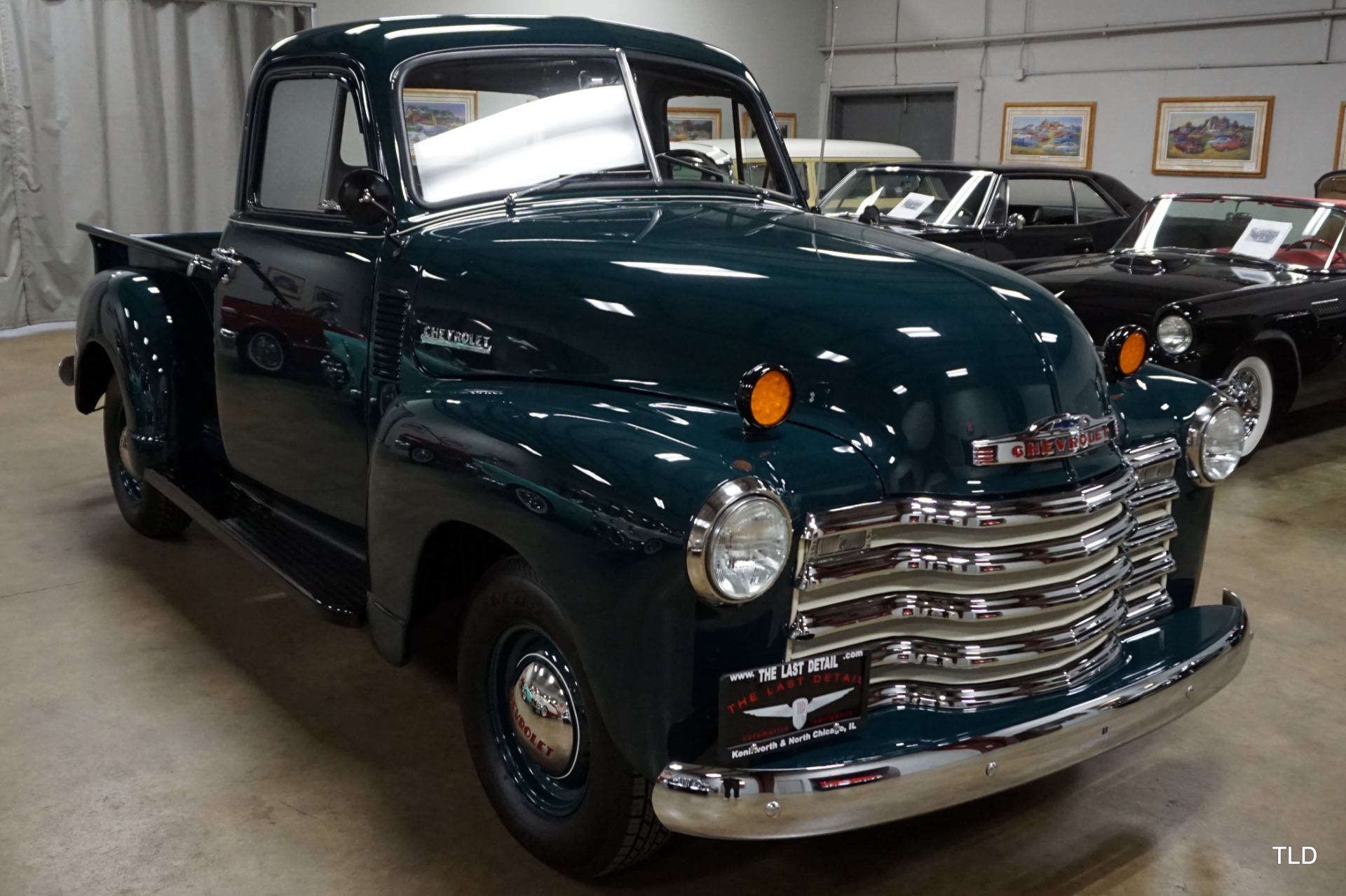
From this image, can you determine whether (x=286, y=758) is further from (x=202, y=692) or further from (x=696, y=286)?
(x=696, y=286)

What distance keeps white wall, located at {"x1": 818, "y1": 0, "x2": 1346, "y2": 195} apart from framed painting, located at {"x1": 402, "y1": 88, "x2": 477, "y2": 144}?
10.4 meters

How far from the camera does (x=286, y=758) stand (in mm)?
2834

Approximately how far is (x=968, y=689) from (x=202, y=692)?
6.83ft

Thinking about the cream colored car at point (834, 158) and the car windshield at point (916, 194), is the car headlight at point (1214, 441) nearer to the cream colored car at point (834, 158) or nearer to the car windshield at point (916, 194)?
the car windshield at point (916, 194)

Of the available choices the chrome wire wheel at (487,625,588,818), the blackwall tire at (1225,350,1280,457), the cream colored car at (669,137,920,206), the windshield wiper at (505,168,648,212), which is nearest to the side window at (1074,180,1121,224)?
the cream colored car at (669,137,920,206)

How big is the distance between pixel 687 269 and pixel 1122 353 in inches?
41.8

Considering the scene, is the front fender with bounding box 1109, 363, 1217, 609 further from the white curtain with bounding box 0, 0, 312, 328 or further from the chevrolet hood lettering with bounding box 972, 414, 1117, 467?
Answer: the white curtain with bounding box 0, 0, 312, 328

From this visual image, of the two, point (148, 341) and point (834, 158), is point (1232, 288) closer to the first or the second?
point (148, 341)

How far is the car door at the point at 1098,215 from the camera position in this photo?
902 centimetres

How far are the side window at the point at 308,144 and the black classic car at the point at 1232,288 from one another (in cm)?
352

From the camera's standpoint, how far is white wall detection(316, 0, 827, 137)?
12484 millimetres

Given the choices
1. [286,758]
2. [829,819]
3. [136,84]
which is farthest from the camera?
[136,84]

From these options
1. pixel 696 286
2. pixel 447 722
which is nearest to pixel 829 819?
pixel 696 286

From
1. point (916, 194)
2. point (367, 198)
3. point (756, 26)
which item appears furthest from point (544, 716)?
point (756, 26)
